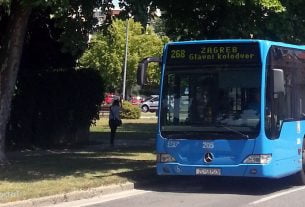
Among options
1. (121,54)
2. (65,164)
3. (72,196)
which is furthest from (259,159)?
(121,54)

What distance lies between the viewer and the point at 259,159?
12297 millimetres

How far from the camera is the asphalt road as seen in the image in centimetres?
1144

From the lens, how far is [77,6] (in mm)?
15016

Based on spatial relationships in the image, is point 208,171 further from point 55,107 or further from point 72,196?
point 55,107

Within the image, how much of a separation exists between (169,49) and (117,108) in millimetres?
9989

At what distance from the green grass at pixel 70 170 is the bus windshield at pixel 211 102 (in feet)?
6.12

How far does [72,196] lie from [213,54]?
3.99 m

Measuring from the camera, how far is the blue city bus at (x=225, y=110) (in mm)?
12430

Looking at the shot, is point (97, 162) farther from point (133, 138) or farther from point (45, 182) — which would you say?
point (133, 138)

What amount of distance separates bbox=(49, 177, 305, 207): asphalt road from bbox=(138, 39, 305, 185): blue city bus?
441 millimetres

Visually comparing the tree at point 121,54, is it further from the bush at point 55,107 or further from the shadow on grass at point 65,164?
the shadow on grass at point 65,164

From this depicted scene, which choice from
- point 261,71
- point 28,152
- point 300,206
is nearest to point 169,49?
point 261,71

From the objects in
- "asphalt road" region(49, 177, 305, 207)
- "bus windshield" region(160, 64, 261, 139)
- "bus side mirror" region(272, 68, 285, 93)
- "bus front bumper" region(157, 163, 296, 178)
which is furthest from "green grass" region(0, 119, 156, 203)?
"bus side mirror" region(272, 68, 285, 93)

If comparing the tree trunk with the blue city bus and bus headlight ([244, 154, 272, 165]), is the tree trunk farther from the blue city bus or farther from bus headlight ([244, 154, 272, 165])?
bus headlight ([244, 154, 272, 165])
